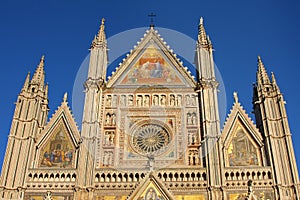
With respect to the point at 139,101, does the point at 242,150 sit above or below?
below

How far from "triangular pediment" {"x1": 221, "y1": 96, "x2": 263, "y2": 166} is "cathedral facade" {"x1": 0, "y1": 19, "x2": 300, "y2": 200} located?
0.15 ft

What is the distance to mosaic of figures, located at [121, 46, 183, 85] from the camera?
2183 centimetres

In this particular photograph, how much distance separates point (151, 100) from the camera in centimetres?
2102

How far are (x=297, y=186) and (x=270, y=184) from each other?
3.57 ft

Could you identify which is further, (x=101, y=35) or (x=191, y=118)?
(x=101, y=35)

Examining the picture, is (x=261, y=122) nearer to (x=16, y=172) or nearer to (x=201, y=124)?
(x=201, y=124)

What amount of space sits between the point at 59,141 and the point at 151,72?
→ 20.6 ft

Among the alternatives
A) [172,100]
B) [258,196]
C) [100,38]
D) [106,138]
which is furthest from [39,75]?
[258,196]

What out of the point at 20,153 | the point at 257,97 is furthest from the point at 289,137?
the point at 20,153

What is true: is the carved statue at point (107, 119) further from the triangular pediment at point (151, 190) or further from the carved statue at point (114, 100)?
the triangular pediment at point (151, 190)

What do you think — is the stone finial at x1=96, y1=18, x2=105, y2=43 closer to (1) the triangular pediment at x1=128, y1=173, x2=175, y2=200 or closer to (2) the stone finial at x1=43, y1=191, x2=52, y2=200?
(1) the triangular pediment at x1=128, y1=173, x2=175, y2=200

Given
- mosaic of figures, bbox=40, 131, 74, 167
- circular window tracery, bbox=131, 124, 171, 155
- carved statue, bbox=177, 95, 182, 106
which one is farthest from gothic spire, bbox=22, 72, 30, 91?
carved statue, bbox=177, 95, 182, 106

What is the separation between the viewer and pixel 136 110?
2064 centimetres

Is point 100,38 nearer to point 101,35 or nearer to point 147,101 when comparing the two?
point 101,35
